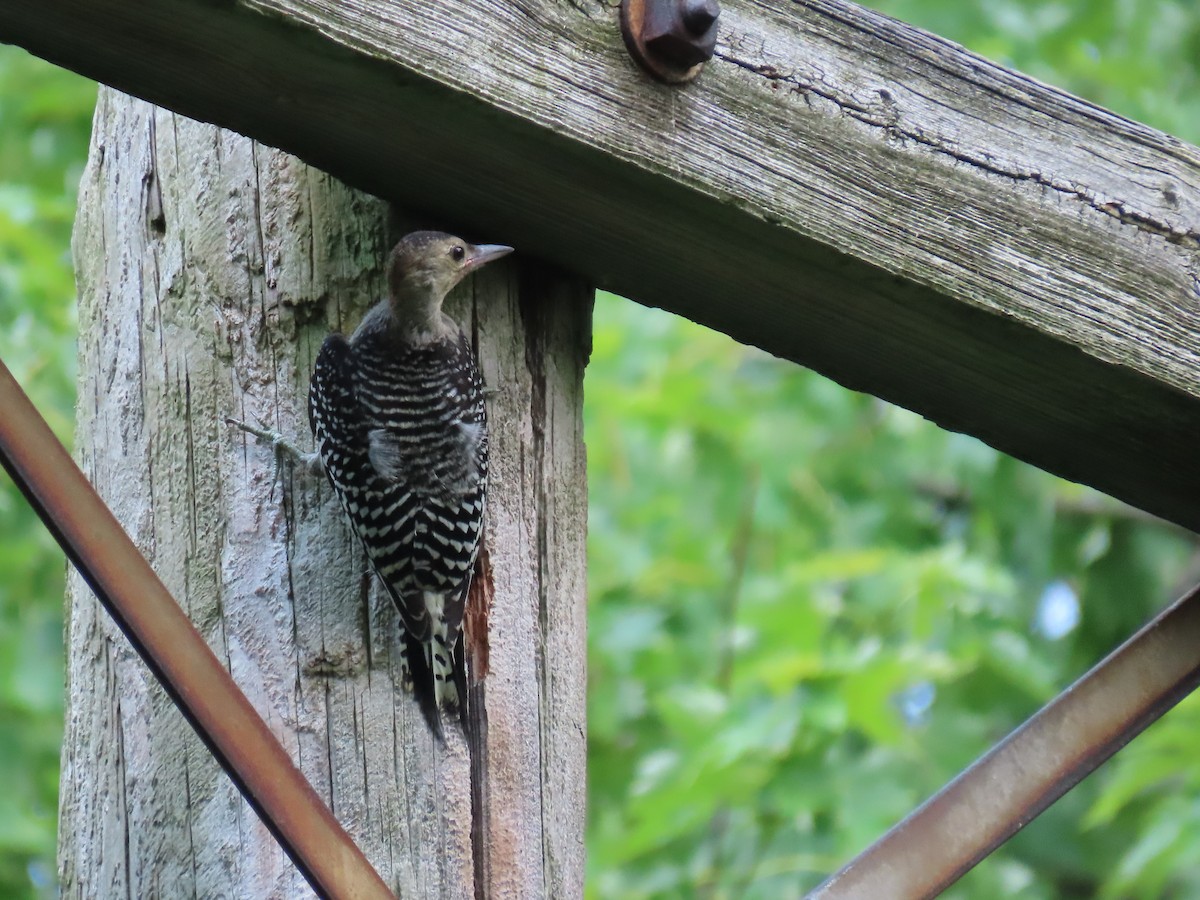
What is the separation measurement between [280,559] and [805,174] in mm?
970

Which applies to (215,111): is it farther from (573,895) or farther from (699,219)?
(573,895)

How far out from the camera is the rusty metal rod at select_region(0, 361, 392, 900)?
161 centimetres

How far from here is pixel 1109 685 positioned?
6.62 ft

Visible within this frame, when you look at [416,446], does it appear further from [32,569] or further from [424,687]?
[32,569]

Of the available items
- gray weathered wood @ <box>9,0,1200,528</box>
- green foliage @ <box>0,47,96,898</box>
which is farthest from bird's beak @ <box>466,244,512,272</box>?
green foliage @ <box>0,47,96,898</box>

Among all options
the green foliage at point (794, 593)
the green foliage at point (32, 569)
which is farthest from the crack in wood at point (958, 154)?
the green foliage at point (32, 569)

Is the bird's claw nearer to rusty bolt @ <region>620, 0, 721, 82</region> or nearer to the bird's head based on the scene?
the bird's head

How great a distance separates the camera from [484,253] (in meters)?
2.25

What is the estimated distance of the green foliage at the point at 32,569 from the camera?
528 cm

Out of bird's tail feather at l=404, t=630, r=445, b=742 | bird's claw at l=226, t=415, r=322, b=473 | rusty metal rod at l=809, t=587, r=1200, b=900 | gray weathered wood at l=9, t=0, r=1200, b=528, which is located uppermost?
bird's claw at l=226, t=415, r=322, b=473

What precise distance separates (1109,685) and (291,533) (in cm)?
120

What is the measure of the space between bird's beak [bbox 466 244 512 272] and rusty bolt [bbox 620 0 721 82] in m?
0.50

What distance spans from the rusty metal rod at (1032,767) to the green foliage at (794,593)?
8.60 feet

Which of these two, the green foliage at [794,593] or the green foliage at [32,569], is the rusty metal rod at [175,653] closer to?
the green foliage at [794,593]
